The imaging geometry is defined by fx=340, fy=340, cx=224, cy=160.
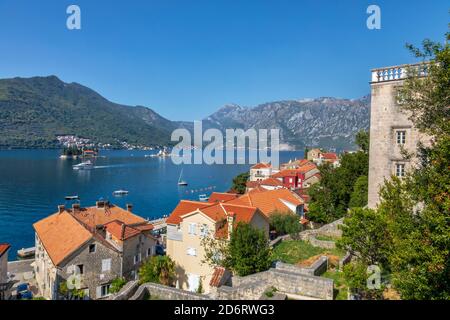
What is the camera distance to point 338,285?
45.6 feet

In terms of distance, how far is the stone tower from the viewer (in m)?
18.0

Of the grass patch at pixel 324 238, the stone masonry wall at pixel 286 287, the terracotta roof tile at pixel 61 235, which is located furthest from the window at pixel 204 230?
the stone masonry wall at pixel 286 287

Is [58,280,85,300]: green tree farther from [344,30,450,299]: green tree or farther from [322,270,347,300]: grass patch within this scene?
[344,30,450,299]: green tree

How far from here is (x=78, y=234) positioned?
27.4 metres

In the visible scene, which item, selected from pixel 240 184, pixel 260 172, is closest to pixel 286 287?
pixel 240 184

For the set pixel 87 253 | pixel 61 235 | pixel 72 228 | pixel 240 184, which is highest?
pixel 72 228

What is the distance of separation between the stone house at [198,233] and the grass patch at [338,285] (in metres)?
8.66

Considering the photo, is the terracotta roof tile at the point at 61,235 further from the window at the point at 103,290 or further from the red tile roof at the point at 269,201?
the red tile roof at the point at 269,201

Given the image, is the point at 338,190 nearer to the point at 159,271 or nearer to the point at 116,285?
the point at 159,271

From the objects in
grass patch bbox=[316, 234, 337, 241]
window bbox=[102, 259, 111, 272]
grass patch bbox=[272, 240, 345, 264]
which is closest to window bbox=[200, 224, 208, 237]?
grass patch bbox=[272, 240, 345, 264]

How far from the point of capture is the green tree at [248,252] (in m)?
16.9

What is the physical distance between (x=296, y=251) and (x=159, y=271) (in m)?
9.64
